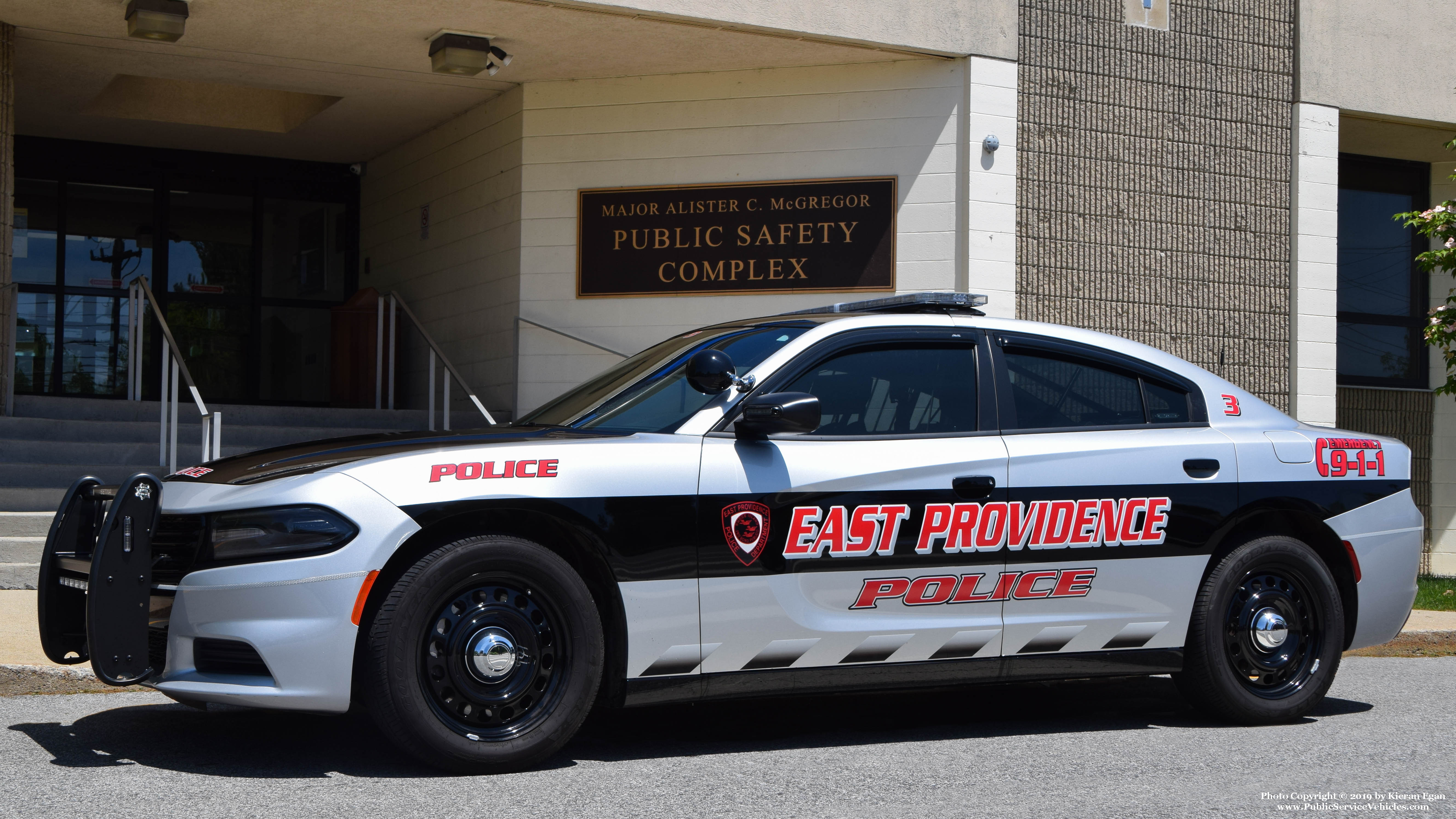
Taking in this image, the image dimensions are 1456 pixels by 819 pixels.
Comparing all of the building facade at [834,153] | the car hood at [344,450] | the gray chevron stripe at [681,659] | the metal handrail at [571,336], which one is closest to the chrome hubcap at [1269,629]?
the gray chevron stripe at [681,659]

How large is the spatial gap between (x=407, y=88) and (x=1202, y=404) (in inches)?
377

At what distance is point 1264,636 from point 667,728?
2.47 meters

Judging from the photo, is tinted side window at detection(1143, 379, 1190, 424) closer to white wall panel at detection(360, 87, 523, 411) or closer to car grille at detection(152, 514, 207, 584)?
car grille at detection(152, 514, 207, 584)

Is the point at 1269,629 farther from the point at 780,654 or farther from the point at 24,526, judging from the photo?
the point at 24,526

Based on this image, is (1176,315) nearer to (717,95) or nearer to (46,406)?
(717,95)

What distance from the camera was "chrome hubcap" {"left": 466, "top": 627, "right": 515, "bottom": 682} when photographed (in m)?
4.49

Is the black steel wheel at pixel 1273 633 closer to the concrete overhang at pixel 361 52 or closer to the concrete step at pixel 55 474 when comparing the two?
the concrete overhang at pixel 361 52

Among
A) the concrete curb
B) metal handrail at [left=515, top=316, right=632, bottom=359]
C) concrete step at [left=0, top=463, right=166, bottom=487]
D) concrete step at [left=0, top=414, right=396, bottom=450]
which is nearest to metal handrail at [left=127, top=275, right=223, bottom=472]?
concrete step at [left=0, top=414, right=396, bottom=450]

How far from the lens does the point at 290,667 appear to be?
429cm

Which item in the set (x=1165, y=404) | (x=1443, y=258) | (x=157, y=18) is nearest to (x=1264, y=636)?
(x=1165, y=404)

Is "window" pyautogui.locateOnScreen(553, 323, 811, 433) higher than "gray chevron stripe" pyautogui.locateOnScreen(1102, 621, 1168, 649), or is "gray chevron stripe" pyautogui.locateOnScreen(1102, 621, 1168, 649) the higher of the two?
"window" pyautogui.locateOnScreen(553, 323, 811, 433)

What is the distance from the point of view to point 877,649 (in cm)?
502

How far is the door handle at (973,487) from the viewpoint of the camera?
5160 mm

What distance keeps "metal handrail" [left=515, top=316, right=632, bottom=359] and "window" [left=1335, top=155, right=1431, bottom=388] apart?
326 inches
